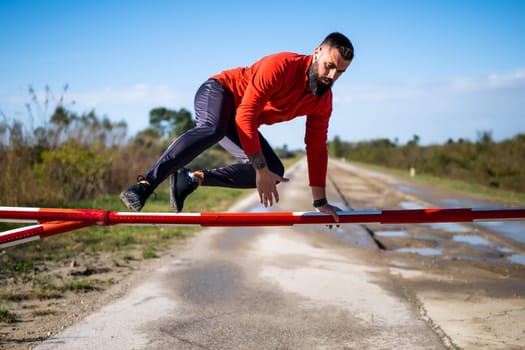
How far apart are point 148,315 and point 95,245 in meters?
4.18

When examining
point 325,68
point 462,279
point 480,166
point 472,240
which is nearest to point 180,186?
point 325,68

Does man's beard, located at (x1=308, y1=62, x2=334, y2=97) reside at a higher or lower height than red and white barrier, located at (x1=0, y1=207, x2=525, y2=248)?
higher

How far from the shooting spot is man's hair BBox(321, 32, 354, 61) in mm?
3180

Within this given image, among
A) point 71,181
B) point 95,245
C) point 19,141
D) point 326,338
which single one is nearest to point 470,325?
point 326,338

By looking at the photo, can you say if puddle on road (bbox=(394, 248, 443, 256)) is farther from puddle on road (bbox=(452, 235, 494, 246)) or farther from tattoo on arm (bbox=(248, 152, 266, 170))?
tattoo on arm (bbox=(248, 152, 266, 170))

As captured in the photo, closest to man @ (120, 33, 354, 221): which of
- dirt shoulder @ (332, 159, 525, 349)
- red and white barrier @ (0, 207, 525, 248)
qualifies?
red and white barrier @ (0, 207, 525, 248)

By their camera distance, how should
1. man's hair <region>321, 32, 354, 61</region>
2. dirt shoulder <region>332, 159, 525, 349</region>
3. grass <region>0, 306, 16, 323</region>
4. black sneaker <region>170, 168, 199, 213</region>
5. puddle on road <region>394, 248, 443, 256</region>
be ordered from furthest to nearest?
1. puddle on road <region>394, 248, 443, 256</region>
2. grass <region>0, 306, 16, 323</region>
3. dirt shoulder <region>332, 159, 525, 349</region>
4. black sneaker <region>170, 168, 199, 213</region>
5. man's hair <region>321, 32, 354, 61</region>

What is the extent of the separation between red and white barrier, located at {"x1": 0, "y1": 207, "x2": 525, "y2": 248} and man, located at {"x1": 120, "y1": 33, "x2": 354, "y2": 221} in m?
0.12

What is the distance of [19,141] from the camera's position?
10625mm

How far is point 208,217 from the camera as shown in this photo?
11.4 feet

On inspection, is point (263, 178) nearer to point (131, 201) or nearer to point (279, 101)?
point (279, 101)

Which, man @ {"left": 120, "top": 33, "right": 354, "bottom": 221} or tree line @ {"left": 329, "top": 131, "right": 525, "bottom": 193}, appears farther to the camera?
tree line @ {"left": 329, "top": 131, "right": 525, "bottom": 193}

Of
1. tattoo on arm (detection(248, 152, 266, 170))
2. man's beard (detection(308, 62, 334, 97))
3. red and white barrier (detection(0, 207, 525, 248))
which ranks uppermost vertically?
man's beard (detection(308, 62, 334, 97))

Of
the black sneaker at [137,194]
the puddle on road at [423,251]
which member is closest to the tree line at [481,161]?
the puddle on road at [423,251]
